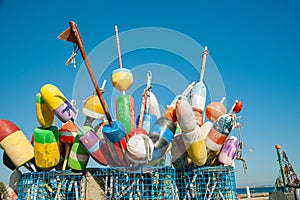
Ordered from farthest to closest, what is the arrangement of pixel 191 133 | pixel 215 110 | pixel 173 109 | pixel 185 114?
pixel 215 110 → pixel 173 109 → pixel 191 133 → pixel 185 114

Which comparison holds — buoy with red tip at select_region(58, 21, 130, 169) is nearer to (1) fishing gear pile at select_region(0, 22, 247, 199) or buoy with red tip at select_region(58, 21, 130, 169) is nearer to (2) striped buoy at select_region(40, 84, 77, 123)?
(1) fishing gear pile at select_region(0, 22, 247, 199)

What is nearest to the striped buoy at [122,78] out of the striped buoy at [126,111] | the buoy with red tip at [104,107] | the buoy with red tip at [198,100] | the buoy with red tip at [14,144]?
the striped buoy at [126,111]

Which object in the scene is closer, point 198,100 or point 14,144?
point 14,144

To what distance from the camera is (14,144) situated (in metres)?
4.71

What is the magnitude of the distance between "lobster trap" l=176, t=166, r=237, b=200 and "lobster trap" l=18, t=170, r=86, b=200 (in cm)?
159

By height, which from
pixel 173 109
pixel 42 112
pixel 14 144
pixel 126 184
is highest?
pixel 173 109

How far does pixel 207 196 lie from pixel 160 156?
124cm

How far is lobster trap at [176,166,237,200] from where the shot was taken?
5.18m

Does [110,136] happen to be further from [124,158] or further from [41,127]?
[41,127]

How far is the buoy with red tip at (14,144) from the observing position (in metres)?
4.68

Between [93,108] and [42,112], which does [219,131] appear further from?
[42,112]

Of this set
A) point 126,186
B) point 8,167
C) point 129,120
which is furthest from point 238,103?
point 8,167

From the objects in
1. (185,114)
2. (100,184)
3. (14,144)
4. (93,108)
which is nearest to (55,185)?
(100,184)

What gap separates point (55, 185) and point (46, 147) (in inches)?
23.5
